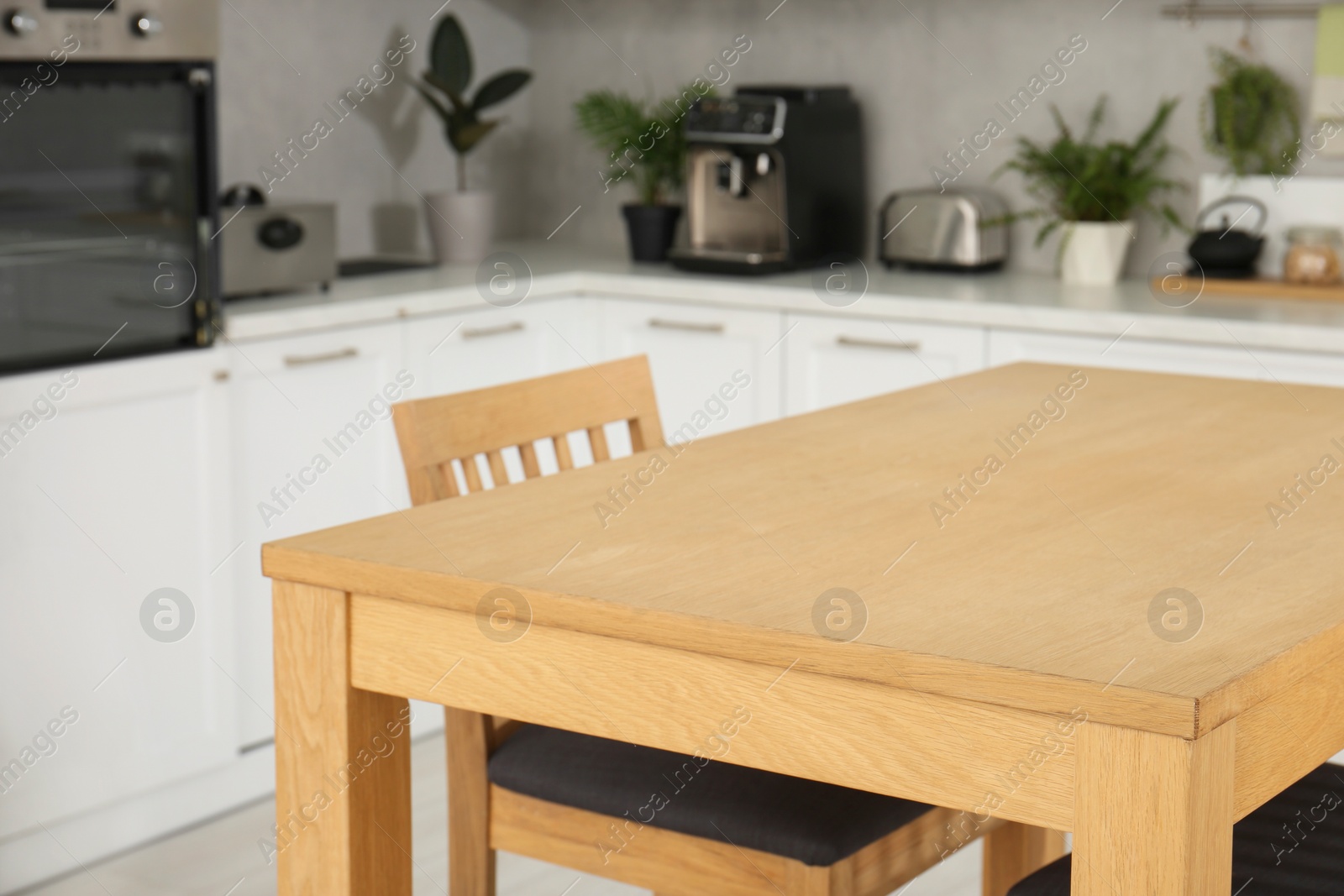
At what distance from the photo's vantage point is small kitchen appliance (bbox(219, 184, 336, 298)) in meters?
2.82

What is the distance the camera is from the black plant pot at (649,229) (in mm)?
3680

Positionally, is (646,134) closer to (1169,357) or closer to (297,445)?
(297,445)

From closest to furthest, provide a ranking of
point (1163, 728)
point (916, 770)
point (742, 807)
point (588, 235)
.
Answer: point (1163, 728)
point (916, 770)
point (742, 807)
point (588, 235)

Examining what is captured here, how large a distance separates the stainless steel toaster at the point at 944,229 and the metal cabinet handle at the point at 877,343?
43 centimetres

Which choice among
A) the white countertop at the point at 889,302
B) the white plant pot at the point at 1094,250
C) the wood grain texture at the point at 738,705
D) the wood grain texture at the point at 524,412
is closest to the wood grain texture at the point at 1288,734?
the wood grain texture at the point at 738,705

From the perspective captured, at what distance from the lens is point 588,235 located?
167 inches

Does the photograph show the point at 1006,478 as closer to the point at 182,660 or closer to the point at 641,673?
the point at 641,673

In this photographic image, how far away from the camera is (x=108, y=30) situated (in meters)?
2.38

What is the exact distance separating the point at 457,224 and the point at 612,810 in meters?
2.31

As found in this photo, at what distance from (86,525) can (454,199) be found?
53.8 inches

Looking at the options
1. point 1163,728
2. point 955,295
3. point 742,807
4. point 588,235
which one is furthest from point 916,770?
point 588,235

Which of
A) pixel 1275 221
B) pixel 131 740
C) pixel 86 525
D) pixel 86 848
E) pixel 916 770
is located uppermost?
pixel 1275 221

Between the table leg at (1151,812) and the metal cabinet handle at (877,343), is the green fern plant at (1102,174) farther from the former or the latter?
the table leg at (1151,812)

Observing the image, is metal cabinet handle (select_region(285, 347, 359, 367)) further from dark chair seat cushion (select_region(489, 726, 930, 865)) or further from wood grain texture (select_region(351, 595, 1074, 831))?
wood grain texture (select_region(351, 595, 1074, 831))
